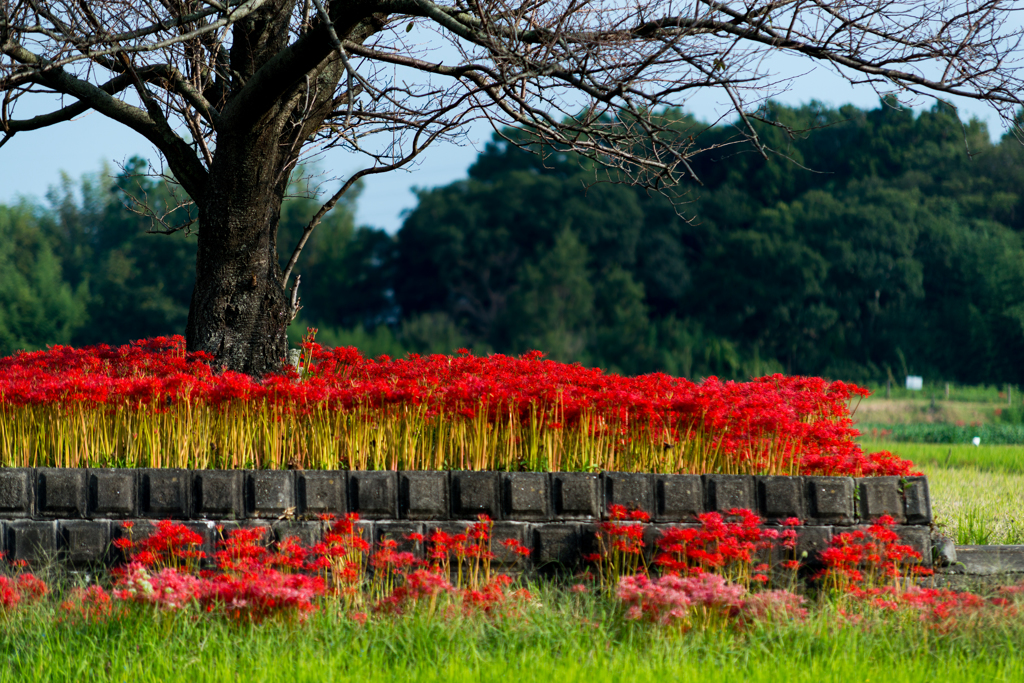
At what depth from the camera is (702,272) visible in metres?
28.4

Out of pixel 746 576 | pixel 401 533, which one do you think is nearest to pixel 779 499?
pixel 746 576

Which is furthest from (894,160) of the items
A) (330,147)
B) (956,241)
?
(330,147)

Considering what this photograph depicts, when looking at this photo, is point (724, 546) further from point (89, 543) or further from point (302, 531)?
point (89, 543)

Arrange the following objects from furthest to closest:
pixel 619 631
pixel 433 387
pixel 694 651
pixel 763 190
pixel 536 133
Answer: pixel 763 190, pixel 536 133, pixel 433 387, pixel 619 631, pixel 694 651

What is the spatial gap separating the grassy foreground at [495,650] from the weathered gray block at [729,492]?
2.79 feet

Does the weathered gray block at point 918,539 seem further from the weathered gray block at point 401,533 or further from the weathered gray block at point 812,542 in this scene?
the weathered gray block at point 401,533

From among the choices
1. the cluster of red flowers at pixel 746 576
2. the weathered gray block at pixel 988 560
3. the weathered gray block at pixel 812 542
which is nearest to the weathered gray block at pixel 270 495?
the cluster of red flowers at pixel 746 576

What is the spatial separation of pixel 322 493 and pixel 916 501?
3.01 metres

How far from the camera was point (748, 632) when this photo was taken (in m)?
3.31

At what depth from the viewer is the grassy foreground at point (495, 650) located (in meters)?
2.85

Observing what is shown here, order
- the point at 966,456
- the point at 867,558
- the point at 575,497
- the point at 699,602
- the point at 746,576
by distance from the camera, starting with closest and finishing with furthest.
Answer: the point at 699,602 → the point at 746,576 → the point at 867,558 → the point at 575,497 → the point at 966,456

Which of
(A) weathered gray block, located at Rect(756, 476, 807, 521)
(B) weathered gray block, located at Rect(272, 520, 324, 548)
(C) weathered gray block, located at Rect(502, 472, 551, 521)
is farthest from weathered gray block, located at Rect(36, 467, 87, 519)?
(A) weathered gray block, located at Rect(756, 476, 807, 521)

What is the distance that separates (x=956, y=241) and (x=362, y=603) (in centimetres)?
2737

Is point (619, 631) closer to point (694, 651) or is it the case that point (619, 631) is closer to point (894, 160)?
point (694, 651)
